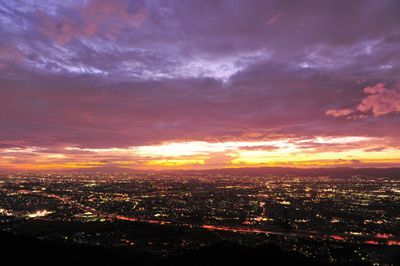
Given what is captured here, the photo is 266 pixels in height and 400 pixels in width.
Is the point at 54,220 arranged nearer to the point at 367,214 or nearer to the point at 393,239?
the point at 393,239

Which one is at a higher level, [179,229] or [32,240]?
[32,240]

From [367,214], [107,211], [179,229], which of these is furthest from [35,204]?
[367,214]

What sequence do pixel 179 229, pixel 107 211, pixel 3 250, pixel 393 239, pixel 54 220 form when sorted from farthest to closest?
pixel 107 211 < pixel 54 220 < pixel 179 229 < pixel 393 239 < pixel 3 250

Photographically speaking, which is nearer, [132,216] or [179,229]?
[179,229]

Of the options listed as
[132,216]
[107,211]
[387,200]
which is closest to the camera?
[132,216]

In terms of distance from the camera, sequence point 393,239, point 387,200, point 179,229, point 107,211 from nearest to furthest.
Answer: point 393,239 → point 179,229 → point 107,211 → point 387,200

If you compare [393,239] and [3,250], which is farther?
[393,239]

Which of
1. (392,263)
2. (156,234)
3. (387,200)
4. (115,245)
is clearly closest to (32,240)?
(115,245)

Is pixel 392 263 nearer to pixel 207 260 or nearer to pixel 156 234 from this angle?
pixel 207 260

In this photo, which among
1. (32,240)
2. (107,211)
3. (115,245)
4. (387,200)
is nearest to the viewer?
(32,240)
